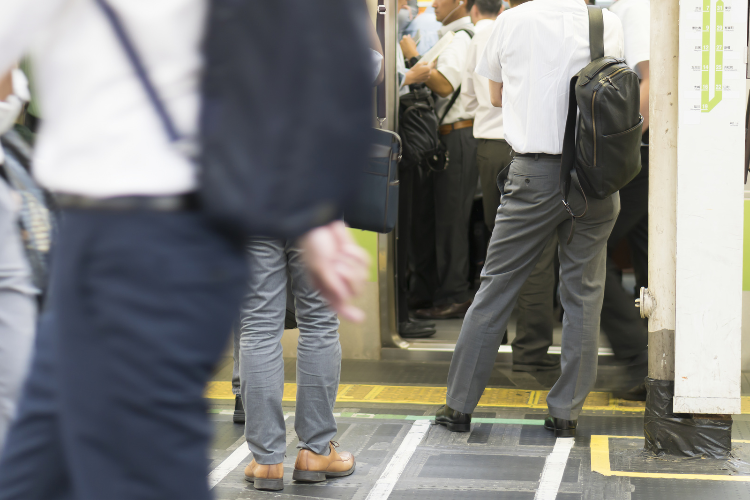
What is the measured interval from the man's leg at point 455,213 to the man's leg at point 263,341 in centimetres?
280

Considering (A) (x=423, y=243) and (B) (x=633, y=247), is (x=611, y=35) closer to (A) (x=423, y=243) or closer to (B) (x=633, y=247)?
(B) (x=633, y=247)

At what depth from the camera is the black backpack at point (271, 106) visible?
98 centimetres

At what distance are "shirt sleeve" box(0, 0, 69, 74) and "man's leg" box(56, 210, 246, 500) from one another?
222mm

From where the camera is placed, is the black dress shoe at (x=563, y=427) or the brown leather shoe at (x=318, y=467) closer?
the brown leather shoe at (x=318, y=467)

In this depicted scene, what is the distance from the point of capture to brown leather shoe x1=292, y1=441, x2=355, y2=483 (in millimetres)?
3082

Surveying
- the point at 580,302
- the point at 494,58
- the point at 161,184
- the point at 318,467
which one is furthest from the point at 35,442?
the point at 494,58

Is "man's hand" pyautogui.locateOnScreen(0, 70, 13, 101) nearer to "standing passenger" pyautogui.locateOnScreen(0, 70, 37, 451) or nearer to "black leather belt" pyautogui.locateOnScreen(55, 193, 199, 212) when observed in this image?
"standing passenger" pyautogui.locateOnScreen(0, 70, 37, 451)

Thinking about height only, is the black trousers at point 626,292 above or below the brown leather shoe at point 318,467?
above

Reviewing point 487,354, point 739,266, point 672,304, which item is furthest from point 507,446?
point 739,266

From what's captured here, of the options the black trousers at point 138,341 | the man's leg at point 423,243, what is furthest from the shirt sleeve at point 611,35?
the black trousers at point 138,341

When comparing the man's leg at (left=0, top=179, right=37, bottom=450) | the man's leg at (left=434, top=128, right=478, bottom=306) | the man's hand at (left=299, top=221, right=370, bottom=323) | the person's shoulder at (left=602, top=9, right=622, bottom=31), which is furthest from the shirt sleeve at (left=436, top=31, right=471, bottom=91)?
the man's hand at (left=299, top=221, right=370, bottom=323)

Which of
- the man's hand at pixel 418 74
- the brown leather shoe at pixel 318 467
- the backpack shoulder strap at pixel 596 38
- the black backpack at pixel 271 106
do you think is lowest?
the brown leather shoe at pixel 318 467

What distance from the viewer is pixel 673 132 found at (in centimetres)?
318

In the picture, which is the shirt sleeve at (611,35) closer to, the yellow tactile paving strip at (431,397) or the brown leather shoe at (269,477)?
the yellow tactile paving strip at (431,397)
